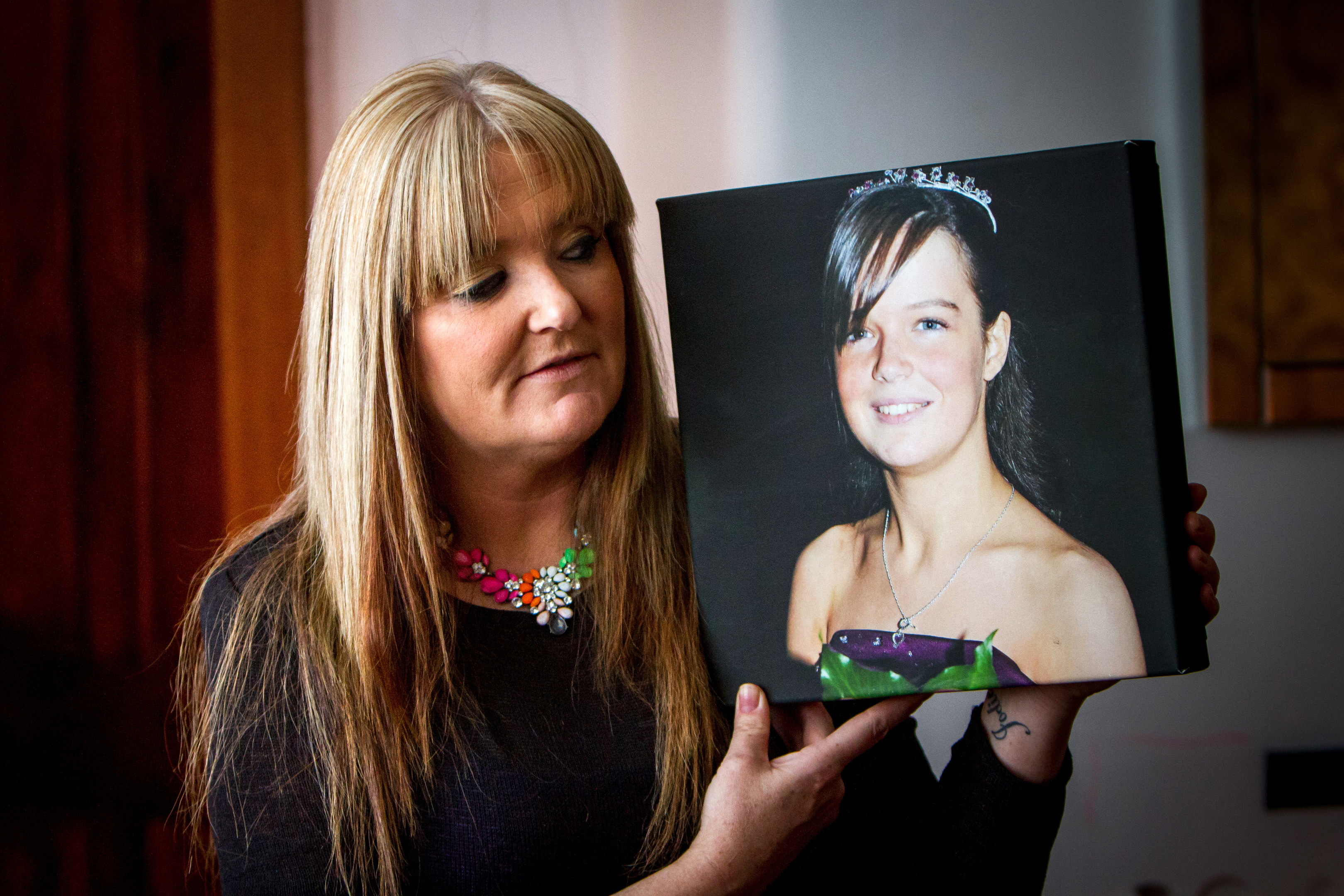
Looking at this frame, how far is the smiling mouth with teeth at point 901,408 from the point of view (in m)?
0.70

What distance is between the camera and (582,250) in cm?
79

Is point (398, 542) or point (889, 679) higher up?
point (398, 542)

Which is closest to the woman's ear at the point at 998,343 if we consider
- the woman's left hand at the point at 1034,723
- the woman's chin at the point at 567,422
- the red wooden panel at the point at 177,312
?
the woman's left hand at the point at 1034,723

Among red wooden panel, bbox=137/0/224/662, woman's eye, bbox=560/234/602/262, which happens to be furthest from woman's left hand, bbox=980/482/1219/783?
red wooden panel, bbox=137/0/224/662

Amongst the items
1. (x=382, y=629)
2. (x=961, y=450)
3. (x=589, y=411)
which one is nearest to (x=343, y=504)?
(x=382, y=629)

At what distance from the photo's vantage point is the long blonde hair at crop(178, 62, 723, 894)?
74 cm

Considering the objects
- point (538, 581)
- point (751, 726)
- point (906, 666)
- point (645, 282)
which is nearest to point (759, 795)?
point (751, 726)

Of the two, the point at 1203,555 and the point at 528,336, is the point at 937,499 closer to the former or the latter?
the point at 1203,555

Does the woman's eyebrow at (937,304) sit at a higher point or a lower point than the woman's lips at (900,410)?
higher

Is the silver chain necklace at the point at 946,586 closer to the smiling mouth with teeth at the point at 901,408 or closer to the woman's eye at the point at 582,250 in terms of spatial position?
the smiling mouth with teeth at the point at 901,408

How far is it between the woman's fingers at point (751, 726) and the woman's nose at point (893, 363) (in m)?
0.28

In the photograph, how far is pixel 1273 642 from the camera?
130cm

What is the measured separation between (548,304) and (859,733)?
1.54 ft

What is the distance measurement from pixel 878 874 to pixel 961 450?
19.4 inches
